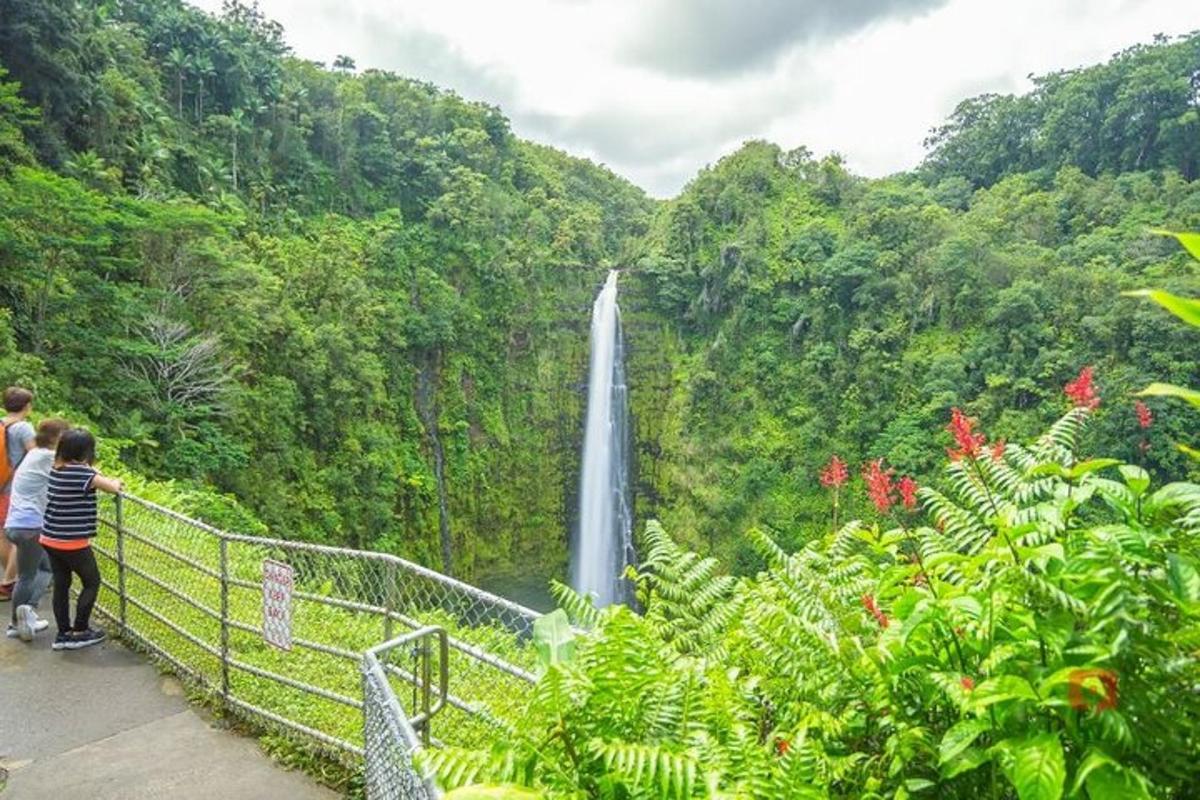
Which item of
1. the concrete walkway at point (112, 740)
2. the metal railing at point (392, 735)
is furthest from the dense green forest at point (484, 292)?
the metal railing at point (392, 735)

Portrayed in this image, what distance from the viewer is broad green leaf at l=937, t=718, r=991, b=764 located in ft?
3.37

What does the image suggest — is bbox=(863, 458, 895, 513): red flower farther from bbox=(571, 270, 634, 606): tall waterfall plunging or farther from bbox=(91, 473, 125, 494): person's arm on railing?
bbox=(571, 270, 634, 606): tall waterfall plunging

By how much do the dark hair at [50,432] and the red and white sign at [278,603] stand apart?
2.11 m

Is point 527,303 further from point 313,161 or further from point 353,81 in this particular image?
point 353,81

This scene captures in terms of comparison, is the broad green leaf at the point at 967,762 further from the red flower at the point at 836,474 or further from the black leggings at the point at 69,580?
the black leggings at the point at 69,580

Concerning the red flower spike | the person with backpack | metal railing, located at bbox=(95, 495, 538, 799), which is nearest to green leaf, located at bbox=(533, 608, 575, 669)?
metal railing, located at bbox=(95, 495, 538, 799)

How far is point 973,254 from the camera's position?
23.0 m

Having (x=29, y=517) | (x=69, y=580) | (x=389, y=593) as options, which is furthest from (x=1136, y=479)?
(x=29, y=517)

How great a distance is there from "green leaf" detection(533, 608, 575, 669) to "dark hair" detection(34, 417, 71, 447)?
428 centimetres

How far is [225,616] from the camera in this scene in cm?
364

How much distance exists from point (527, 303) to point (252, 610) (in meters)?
23.8

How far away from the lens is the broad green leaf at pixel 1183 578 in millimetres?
917

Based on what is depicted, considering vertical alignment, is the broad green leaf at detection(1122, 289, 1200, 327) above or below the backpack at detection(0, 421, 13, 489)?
above

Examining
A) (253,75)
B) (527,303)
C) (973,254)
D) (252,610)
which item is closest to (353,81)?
(253,75)
